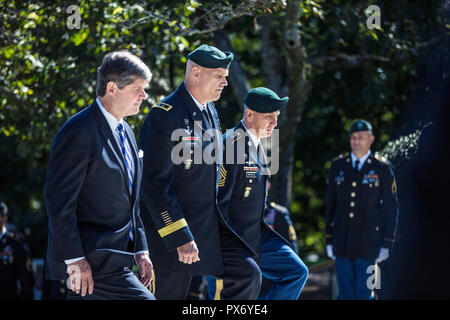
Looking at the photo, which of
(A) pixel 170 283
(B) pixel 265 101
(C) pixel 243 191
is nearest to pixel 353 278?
(C) pixel 243 191

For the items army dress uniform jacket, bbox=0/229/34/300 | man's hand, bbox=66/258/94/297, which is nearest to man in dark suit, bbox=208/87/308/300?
man's hand, bbox=66/258/94/297

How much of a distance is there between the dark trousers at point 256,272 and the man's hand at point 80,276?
4.59 ft

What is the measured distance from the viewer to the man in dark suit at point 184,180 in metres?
4.84

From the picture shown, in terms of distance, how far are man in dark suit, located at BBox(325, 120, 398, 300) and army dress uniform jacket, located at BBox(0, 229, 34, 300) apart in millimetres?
3795

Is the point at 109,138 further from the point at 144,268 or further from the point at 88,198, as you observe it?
the point at 144,268

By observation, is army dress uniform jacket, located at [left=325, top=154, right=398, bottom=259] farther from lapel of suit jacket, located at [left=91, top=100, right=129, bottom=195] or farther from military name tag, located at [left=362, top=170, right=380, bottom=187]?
lapel of suit jacket, located at [left=91, top=100, right=129, bottom=195]

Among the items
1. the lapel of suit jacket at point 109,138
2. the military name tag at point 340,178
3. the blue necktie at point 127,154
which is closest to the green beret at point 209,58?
the blue necktie at point 127,154

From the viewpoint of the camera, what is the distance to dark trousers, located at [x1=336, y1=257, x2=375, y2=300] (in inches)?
330

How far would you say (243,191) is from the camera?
216 inches

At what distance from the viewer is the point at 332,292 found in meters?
10.2

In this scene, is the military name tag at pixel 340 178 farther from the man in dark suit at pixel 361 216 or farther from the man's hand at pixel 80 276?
the man's hand at pixel 80 276

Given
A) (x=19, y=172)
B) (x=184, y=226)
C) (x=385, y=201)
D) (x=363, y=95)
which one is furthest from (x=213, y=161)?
(x=19, y=172)

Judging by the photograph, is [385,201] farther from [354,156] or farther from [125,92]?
[125,92]

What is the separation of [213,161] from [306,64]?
6009 millimetres
